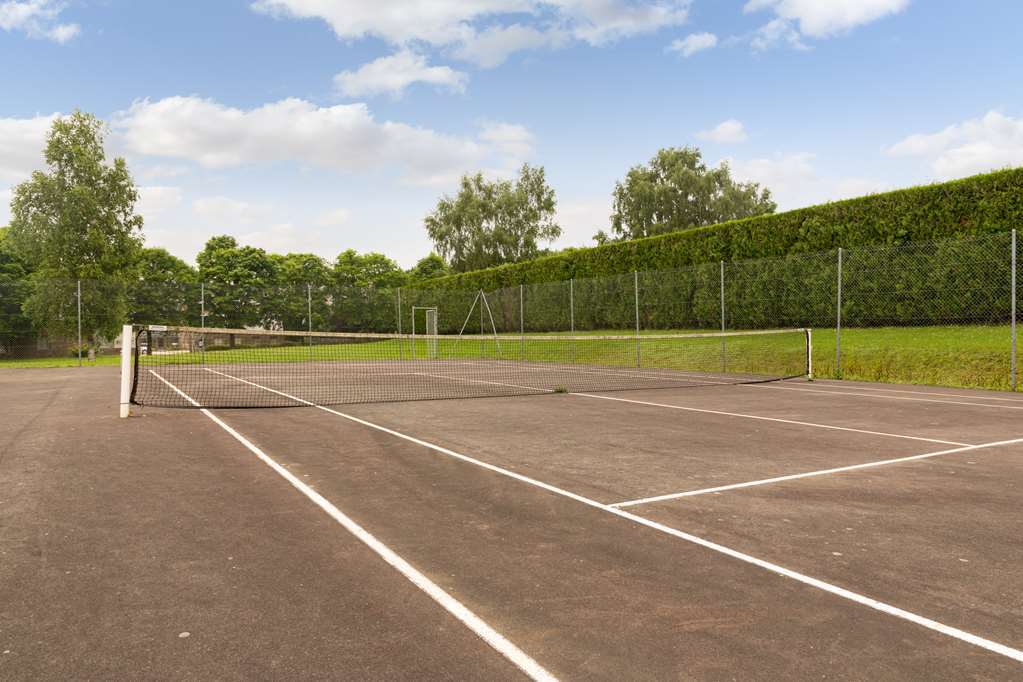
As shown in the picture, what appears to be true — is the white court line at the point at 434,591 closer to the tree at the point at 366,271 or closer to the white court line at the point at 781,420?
the white court line at the point at 781,420

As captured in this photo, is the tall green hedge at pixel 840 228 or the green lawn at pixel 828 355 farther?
the tall green hedge at pixel 840 228

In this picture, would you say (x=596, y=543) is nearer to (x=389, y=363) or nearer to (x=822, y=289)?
(x=822, y=289)

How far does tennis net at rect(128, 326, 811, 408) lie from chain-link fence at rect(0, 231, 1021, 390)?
3.64 feet

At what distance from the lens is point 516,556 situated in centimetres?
421

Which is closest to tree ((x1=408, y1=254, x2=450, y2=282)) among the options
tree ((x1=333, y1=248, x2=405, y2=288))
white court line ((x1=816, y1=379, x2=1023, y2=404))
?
tree ((x1=333, y1=248, x2=405, y2=288))

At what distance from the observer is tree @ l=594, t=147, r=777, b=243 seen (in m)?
55.5

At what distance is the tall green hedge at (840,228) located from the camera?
16438 millimetres

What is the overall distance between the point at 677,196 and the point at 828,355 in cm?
3985

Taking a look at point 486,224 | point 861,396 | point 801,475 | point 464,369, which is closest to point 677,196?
point 486,224

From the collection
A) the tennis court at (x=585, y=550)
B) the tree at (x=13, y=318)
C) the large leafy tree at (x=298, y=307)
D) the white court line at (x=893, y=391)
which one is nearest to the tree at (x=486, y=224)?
the large leafy tree at (x=298, y=307)

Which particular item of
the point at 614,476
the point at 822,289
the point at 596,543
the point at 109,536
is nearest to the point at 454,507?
the point at 596,543

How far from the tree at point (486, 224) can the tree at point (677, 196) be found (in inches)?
342

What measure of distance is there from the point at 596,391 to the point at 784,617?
1171 centimetres

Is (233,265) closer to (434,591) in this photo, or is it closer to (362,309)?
(362,309)
